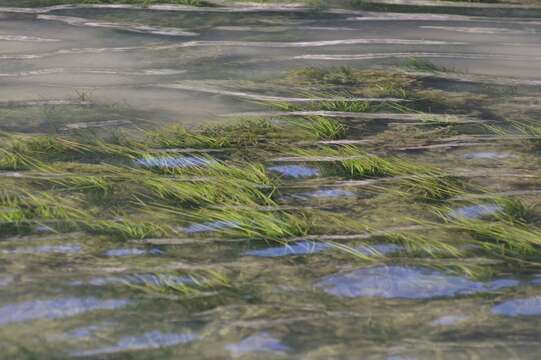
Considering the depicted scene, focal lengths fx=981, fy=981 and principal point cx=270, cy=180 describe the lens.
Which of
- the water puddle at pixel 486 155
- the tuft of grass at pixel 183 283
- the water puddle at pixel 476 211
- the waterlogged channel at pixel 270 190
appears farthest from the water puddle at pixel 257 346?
the water puddle at pixel 486 155

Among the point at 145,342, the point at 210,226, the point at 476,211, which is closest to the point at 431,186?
the point at 476,211

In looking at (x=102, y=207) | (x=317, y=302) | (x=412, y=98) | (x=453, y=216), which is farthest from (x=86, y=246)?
(x=412, y=98)

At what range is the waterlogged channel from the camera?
2213mm

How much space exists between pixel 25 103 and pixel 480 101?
69.1 inches

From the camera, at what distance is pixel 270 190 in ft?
9.68

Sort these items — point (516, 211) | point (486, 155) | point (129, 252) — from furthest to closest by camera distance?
1. point (486, 155)
2. point (516, 211)
3. point (129, 252)

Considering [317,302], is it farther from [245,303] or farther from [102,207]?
[102,207]

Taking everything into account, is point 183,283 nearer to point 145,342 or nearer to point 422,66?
point 145,342

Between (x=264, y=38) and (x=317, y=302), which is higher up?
(x=264, y=38)

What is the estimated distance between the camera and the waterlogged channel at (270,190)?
7.26 ft

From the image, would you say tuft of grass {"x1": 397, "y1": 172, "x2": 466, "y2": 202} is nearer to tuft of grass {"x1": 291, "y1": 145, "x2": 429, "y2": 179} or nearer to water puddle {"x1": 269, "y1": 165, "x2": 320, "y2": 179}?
tuft of grass {"x1": 291, "y1": 145, "x2": 429, "y2": 179}

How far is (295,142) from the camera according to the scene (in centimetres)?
339

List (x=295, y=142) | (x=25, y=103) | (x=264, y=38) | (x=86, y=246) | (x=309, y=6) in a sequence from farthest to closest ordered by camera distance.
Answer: (x=309, y=6) → (x=264, y=38) → (x=25, y=103) → (x=295, y=142) → (x=86, y=246)

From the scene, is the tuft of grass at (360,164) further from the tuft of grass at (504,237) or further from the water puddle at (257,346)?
the water puddle at (257,346)
